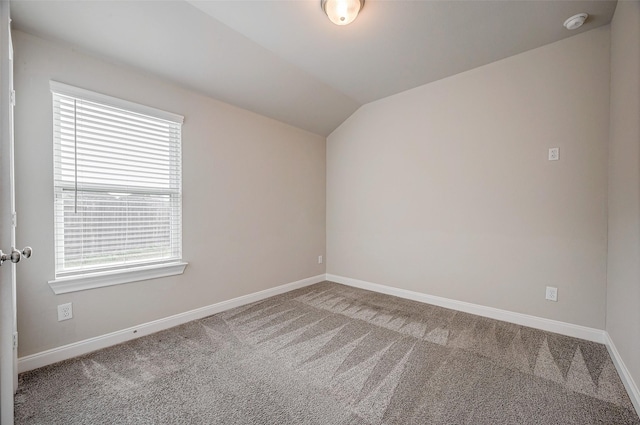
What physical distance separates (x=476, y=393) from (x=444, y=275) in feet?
5.20

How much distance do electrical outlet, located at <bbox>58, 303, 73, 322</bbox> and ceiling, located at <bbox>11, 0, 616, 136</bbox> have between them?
1946 mm

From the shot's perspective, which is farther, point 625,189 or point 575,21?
point 575,21

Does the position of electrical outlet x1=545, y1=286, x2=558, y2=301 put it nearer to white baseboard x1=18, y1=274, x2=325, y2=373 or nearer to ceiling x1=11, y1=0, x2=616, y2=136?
ceiling x1=11, y1=0, x2=616, y2=136

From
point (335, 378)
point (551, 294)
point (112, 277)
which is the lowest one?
point (335, 378)

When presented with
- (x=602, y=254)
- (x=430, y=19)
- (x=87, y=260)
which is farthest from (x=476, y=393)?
(x=87, y=260)

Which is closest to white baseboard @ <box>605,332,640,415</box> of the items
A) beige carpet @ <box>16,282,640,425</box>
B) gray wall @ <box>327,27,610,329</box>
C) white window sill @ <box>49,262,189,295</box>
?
beige carpet @ <box>16,282,640,425</box>

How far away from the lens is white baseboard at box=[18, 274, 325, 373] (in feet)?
6.20

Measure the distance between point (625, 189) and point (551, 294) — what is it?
1126mm

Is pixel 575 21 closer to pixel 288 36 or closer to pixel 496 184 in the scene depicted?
pixel 496 184

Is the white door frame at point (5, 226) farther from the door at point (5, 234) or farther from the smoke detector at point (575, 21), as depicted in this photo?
the smoke detector at point (575, 21)

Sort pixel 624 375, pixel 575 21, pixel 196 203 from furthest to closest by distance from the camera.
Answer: pixel 196 203 < pixel 575 21 < pixel 624 375

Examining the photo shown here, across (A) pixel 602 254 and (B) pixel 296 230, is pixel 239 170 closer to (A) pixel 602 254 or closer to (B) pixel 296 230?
(B) pixel 296 230

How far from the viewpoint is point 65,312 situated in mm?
2002

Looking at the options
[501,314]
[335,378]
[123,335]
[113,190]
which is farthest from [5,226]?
[501,314]
